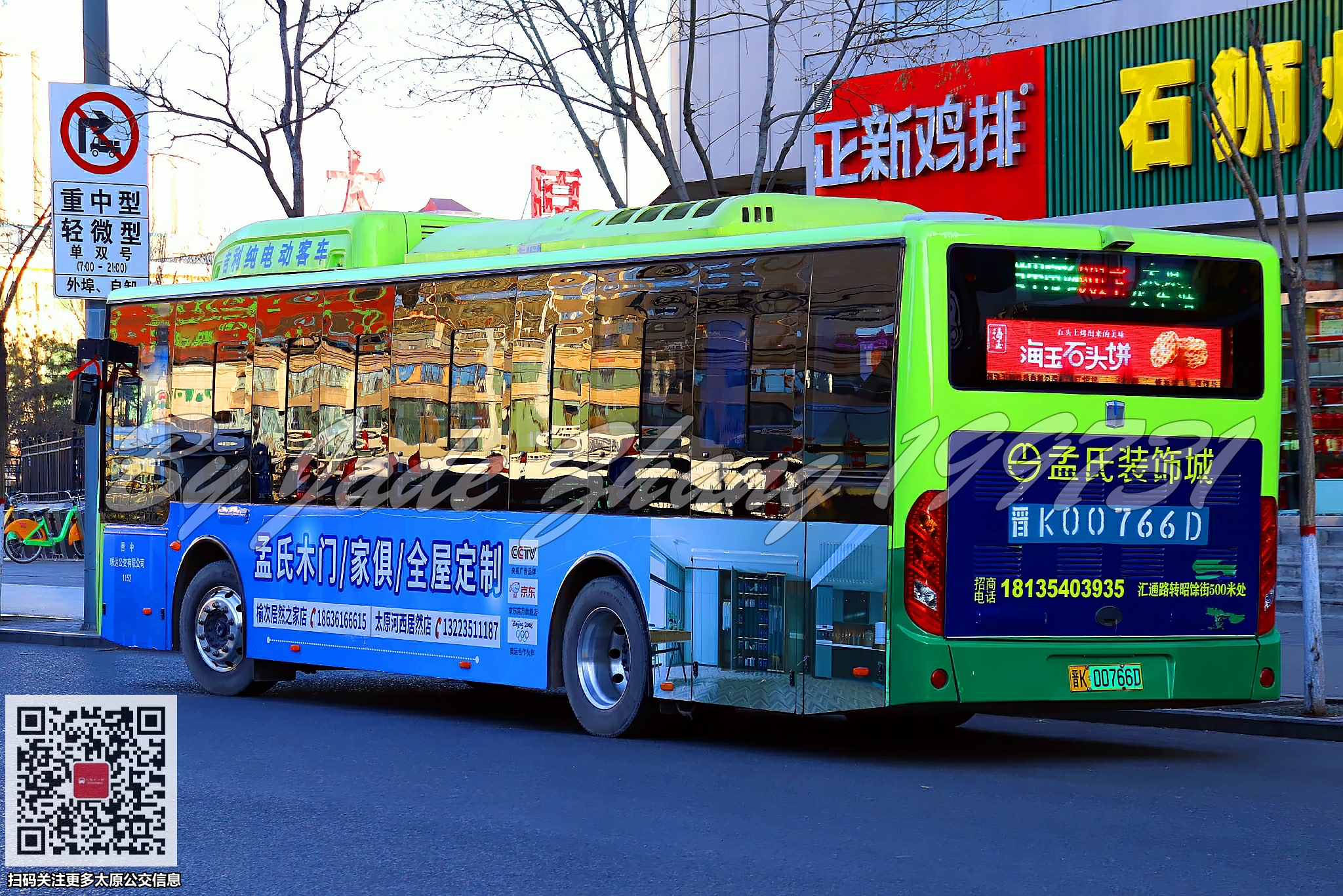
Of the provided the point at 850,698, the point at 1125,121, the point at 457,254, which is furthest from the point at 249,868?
the point at 1125,121

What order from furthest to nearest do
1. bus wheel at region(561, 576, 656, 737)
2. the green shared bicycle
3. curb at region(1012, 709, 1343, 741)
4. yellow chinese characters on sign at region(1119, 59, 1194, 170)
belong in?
the green shared bicycle < yellow chinese characters on sign at region(1119, 59, 1194, 170) < curb at region(1012, 709, 1343, 741) < bus wheel at region(561, 576, 656, 737)

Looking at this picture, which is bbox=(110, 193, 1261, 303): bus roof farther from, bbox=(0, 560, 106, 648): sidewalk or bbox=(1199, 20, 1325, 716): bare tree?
bbox=(0, 560, 106, 648): sidewalk

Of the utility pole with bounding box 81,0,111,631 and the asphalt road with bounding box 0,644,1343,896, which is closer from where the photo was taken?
the asphalt road with bounding box 0,644,1343,896

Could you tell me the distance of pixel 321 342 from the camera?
14.9 meters

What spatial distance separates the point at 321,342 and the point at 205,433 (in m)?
1.65

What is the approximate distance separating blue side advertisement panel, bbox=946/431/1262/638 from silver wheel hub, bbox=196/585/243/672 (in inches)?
272

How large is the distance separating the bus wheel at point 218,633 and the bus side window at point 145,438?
82 centimetres

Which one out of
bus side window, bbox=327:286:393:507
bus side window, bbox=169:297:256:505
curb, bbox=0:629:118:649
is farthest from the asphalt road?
curb, bbox=0:629:118:649

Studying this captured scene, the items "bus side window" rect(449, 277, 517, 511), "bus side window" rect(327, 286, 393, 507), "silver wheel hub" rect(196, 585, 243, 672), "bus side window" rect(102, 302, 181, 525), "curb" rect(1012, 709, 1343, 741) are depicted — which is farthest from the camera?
"bus side window" rect(102, 302, 181, 525)

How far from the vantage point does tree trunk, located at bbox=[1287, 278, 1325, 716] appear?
1280cm

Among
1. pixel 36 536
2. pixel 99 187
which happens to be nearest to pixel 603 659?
pixel 99 187

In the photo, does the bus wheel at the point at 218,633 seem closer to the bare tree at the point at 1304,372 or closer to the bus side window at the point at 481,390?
the bus side window at the point at 481,390

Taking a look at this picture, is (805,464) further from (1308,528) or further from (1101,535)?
(1308,528)

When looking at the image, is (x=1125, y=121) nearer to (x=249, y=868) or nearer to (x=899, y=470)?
(x=899, y=470)
